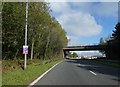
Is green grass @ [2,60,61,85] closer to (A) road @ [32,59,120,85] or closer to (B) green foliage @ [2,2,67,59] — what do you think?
(A) road @ [32,59,120,85]

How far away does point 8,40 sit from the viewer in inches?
1398

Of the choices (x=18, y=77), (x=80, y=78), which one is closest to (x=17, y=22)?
(x=18, y=77)

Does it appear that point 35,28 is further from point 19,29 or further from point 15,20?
point 15,20

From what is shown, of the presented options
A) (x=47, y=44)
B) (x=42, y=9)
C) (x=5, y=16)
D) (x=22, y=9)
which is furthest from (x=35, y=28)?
(x=47, y=44)

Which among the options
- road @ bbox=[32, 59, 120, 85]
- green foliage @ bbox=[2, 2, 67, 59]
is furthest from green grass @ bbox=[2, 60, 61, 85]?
green foliage @ bbox=[2, 2, 67, 59]

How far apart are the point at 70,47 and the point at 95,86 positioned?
114 m

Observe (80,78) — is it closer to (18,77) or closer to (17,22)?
(18,77)

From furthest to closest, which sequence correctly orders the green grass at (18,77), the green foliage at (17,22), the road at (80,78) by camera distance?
the green foliage at (17,22), the road at (80,78), the green grass at (18,77)

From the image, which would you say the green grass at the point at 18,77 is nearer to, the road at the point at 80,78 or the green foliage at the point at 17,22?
the road at the point at 80,78

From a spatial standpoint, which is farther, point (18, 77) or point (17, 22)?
point (17, 22)

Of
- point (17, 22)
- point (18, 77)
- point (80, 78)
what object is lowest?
point (80, 78)

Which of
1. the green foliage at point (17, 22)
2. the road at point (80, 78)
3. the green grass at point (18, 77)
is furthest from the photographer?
the green foliage at point (17, 22)

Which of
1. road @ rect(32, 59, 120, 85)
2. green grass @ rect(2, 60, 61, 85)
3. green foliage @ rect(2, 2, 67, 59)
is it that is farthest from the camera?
green foliage @ rect(2, 2, 67, 59)

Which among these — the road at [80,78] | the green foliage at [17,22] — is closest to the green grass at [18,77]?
the road at [80,78]
